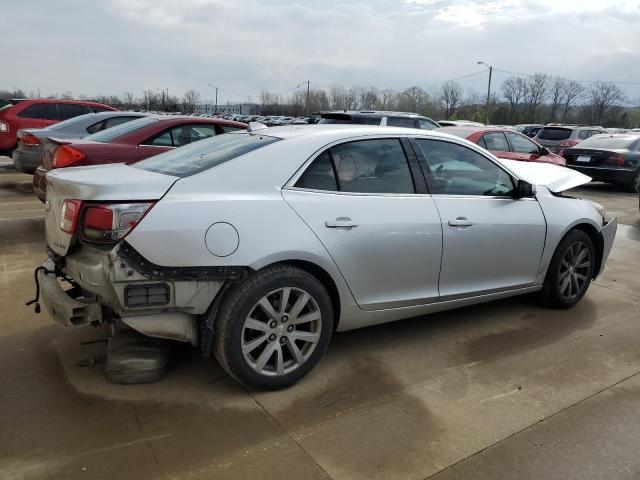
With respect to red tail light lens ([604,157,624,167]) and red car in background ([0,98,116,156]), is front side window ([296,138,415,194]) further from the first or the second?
red tail light lens ([604,157,624,167])

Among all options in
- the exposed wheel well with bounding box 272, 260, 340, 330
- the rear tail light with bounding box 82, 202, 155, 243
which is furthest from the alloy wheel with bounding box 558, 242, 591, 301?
the rear tail light with bounding box 82, 202, 155, 243

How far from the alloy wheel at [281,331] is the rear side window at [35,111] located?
10757mm

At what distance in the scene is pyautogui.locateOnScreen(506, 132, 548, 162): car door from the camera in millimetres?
10867

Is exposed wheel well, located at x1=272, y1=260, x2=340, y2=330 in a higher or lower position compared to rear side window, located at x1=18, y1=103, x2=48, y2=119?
lower

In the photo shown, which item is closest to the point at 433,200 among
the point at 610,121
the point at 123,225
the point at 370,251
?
the point at 370,251

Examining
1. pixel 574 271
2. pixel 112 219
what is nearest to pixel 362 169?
pixel 112 219

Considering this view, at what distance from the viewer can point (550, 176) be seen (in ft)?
16.3

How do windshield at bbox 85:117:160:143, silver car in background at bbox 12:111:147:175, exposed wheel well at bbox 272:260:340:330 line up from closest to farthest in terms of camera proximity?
exposed wheel well at bbox 272:260:340:330, windshield at bbox 85:117:160:143, silver car in background at bbox 12:111:147:175

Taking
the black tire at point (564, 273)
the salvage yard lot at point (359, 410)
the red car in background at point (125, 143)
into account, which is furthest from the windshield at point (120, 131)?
the black tire at point (564, 273)

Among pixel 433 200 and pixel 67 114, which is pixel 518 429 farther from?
pixel 67 114

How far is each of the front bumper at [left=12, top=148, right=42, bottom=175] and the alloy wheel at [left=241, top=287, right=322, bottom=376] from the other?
6951 mm

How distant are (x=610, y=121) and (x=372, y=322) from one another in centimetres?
7526

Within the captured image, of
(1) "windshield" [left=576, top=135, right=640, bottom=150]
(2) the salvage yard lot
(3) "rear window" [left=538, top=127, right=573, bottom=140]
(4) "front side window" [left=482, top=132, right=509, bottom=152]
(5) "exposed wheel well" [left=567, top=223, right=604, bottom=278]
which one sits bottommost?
(2) the salvage yard lot

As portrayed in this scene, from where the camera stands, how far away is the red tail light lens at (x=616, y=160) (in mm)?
13222
